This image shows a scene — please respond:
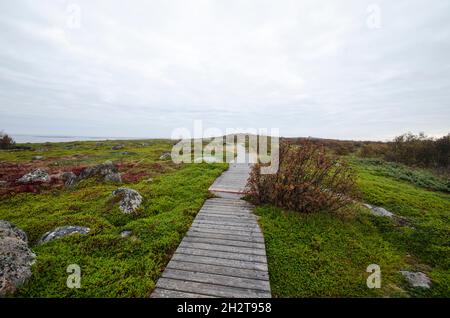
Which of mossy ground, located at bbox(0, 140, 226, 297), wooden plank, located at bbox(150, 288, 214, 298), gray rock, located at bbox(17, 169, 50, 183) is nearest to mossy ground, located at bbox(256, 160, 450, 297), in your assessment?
wooden plank, located at bbox(150, 288, 214, 298)

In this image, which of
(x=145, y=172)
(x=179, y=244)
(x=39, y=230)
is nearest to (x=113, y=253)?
(x=179, y=244)

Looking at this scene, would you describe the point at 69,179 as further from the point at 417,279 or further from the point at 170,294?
the point at 417,279

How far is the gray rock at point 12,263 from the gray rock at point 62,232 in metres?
1.12

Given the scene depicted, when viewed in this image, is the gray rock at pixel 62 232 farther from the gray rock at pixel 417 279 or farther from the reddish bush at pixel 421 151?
the reddish bush at pixel 421 151

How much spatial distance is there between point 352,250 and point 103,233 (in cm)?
800

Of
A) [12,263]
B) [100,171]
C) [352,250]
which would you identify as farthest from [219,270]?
[100,171]

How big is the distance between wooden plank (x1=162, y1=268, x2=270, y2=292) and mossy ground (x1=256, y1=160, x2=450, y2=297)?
416mm

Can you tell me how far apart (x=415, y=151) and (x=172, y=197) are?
29.4 meters

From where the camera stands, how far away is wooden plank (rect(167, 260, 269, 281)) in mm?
5301

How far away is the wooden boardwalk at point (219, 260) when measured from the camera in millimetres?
4840

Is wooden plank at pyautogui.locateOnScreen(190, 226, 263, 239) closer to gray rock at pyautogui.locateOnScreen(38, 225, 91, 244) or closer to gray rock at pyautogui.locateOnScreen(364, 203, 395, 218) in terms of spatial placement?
gray rock at pyautogui.locateOnScreen(38, 225, 91, 244)

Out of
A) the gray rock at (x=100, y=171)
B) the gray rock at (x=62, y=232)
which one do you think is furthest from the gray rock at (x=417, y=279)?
the gray rock at (x=100, y=171)
